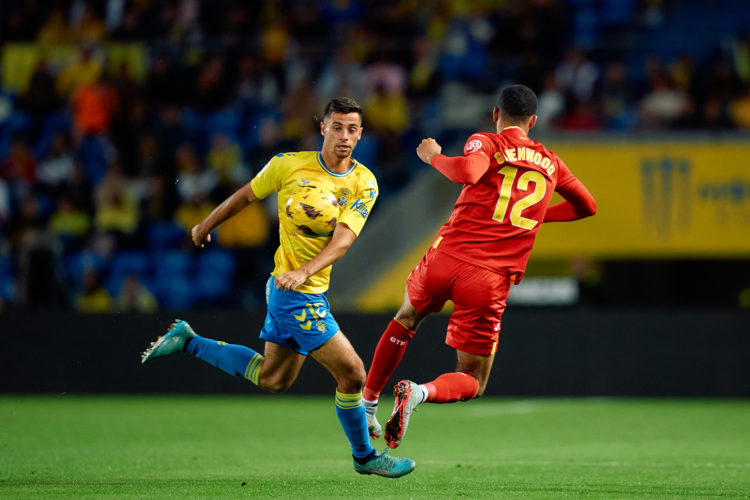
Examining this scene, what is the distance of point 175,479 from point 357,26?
438 inches

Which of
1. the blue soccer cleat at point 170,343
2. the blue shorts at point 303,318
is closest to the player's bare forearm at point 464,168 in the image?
the blue shorts at point 303,318

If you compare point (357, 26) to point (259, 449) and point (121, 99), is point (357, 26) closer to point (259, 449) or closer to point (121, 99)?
point (121, 99)

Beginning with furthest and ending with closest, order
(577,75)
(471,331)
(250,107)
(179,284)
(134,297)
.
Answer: (250,107), (577,75), (179,284), (134,297), (471,331)

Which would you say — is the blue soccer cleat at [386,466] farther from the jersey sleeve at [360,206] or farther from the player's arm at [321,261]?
the jersey sleeve at [360,206]

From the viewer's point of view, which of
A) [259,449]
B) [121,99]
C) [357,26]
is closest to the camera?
[259,449]

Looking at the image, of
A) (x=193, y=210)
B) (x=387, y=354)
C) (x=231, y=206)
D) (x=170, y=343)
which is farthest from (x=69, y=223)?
(x=387, y=354)

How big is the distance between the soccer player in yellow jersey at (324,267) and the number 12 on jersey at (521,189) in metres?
0.84

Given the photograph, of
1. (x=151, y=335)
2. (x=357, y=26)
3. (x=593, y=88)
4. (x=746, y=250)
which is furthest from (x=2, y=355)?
(x=746, y=250)

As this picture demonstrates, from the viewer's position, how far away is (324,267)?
689 centimetres

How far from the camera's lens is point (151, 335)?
572 inches

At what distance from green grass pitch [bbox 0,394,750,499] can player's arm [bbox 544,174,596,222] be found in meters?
1.78

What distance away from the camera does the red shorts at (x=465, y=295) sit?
7203 mm

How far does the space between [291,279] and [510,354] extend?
8.65 m

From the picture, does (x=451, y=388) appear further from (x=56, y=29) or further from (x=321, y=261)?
(x=56, y=29)
